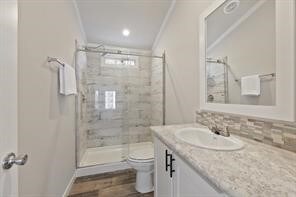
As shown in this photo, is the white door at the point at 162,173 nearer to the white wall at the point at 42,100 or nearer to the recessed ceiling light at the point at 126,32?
the white wall at the point at 42,100

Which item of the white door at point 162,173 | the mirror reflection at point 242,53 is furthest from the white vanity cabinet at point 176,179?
the mirror reflection at point 242,53

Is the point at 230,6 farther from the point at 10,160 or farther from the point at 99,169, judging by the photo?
the point at 99,169

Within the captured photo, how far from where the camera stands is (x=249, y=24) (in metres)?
1.24

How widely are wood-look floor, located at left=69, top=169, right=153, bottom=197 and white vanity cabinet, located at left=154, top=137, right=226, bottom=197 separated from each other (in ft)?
2.21

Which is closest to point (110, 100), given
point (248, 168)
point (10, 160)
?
point (10, 160)

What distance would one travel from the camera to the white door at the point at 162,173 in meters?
1.15

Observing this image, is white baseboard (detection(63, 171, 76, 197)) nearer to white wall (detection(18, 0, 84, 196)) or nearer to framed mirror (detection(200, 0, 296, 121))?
white wall (detection(18, 0, 84, 196))

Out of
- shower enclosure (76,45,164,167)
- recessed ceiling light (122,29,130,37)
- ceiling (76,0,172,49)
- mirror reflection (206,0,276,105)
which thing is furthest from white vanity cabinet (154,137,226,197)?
recessed ceiling light (122,29,130,37)

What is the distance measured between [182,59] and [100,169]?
6.70 feet

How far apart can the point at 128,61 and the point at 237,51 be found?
7.33ft

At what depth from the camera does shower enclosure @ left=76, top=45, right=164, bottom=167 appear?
299 cm

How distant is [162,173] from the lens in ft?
4.23

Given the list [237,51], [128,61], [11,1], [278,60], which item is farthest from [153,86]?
[11,1]

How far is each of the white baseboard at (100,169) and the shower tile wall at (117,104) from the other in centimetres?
70
